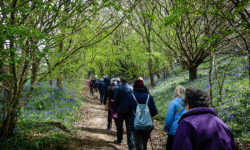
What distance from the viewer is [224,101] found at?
750 centimetres

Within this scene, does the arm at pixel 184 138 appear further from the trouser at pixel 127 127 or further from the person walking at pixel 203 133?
the trouser at pixel 127 127

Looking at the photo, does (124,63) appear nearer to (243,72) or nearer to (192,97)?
(243,72)

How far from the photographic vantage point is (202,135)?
173 centimetres

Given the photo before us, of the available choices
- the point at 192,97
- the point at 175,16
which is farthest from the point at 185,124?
the point at 175,16

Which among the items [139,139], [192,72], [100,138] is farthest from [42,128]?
[192,72]

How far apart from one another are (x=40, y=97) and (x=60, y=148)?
6.67 meters

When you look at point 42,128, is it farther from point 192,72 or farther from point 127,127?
point 192,72

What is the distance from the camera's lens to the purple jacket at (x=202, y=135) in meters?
1.73

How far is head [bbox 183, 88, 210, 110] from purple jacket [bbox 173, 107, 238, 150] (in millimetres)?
212

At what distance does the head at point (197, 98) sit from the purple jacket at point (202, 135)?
0.69ft

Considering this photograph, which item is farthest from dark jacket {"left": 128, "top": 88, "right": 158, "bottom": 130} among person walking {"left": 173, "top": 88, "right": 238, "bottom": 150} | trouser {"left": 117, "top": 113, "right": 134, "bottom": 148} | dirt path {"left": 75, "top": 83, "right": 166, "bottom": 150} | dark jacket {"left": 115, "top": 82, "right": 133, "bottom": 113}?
person walking {"left": 173, "top": 88, "right": 238, "bottom": 150}

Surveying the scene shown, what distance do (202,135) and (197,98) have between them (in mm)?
458

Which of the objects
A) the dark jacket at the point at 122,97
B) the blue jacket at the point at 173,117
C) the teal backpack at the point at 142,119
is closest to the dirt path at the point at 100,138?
the dark jacket at the point at 122,97

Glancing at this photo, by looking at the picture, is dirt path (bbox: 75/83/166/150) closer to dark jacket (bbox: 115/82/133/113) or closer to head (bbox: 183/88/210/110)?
dark jacket (bbox: 115/82/133/113)
